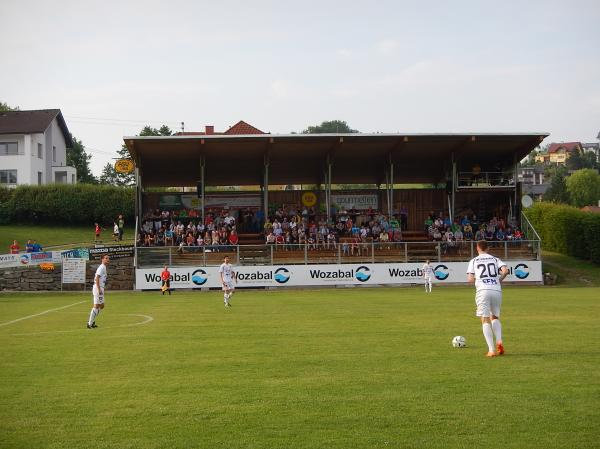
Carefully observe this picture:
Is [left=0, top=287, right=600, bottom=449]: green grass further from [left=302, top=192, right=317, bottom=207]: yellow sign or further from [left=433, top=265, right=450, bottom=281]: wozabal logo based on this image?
[left=302, top=192, right=317, bottom=207]: yellow sign

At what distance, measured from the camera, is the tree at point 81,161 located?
318 ft

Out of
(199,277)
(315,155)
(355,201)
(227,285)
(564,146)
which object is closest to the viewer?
(227,285)

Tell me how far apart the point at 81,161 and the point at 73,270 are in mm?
63382

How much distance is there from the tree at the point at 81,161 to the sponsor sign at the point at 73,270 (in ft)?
191

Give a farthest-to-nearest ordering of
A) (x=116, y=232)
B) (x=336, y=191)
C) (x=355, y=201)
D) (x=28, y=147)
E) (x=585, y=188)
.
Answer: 1. (x=585, y=188)
2. (x=28, y=147)
3. (x=116, y=232)
4. (x=355, y=201)
5. (x=336, y=191)

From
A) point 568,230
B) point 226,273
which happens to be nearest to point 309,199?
point 568,230

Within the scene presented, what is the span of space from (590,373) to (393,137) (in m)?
32.6

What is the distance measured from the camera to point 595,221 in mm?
45312

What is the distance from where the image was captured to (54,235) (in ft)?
194

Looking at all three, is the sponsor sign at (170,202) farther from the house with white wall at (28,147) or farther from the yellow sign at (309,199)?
the house with white wall at (28,147)

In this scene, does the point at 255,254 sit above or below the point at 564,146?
below

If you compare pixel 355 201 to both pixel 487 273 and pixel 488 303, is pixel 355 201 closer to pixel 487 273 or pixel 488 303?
pixel 487 273

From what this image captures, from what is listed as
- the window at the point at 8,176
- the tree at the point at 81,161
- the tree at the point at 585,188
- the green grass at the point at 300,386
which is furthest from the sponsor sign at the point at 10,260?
the tree at the point at 585,188

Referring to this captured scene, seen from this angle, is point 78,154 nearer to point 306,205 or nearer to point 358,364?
point 306,205
